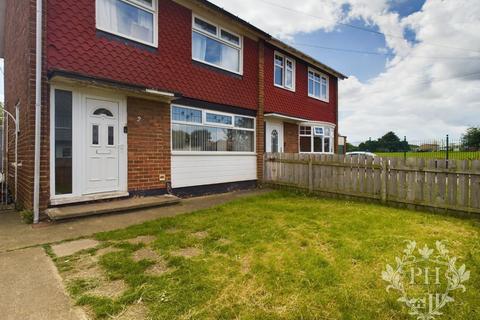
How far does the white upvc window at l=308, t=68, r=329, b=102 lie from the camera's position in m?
14.0

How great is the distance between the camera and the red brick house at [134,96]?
5332mm

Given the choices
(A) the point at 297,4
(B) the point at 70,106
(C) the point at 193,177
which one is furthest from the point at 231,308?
(A) the point at 297,4

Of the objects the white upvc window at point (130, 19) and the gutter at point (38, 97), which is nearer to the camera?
the gutter at point (38, 97)

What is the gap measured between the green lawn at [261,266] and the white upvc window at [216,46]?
5623mm

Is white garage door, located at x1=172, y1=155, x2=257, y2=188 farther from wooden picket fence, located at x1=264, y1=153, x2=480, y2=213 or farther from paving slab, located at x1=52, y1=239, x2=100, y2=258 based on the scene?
paving slab, located at x1=52, y1=239, x2=100, y2=258

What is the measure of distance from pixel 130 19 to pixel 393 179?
772cm

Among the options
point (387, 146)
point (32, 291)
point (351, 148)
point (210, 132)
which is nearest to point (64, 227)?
point (32, 291)

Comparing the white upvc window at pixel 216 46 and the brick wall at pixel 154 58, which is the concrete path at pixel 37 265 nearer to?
the brick wall at pixel 154 58

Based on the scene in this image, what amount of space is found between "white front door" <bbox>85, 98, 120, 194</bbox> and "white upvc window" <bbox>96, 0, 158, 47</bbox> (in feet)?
5.92

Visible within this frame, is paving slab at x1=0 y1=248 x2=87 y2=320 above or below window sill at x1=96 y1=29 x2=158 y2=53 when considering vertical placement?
below

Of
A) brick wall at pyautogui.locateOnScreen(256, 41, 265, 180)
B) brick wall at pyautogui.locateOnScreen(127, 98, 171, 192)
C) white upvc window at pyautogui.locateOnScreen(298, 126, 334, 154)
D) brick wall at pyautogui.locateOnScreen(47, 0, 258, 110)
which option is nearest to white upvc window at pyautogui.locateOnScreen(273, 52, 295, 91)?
brick wall at pyautogui.locateOnScreen(256, 41, 265, 180)

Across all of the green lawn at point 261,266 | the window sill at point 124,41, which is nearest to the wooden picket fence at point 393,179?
the green lawn at point 261,266

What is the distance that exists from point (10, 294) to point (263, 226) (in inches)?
134

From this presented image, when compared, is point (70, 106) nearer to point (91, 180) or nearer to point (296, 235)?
point (91, 180)
